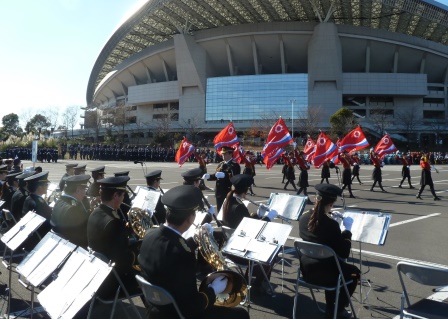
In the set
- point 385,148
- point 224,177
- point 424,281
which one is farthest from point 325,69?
point 424,281

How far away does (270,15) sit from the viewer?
65.9 metres

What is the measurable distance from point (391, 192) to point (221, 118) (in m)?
54.9

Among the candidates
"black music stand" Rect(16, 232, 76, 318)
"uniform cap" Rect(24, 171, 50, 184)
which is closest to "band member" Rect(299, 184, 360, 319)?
"black music stand" Rect(16, 232, 76, 318)

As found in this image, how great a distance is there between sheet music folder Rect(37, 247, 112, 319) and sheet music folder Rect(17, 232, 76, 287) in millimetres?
173

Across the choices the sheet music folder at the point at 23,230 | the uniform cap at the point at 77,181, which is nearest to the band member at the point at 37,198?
the sheet music folder at the point at 23,230

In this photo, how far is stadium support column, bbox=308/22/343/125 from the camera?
6372 centimetres

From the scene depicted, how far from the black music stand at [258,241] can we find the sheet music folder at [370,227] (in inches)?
52.1

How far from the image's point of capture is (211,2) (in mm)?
59688

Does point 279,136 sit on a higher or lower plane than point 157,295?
higher

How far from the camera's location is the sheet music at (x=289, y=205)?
6.61 meters

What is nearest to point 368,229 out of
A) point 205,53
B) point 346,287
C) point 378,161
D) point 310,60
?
point 346,287

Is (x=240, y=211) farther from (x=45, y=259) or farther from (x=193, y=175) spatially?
(x=45, y=259)

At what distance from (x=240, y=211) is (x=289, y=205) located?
1.74 metres

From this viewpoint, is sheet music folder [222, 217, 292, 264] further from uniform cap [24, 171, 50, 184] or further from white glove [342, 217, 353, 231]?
uniform cap [24, 171, 50, 184]
